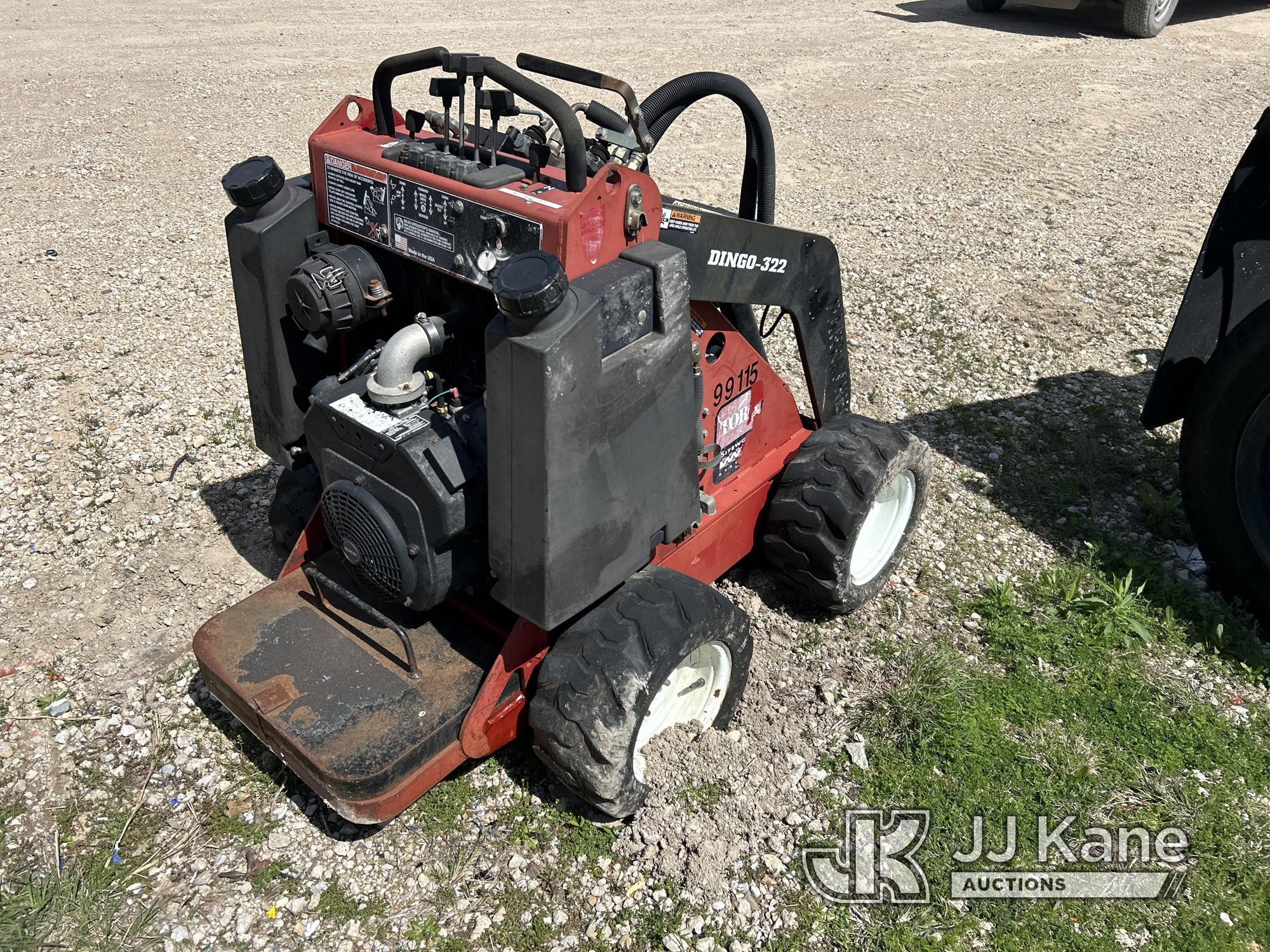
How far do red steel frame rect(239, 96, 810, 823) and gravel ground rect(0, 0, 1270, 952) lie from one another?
16.0 inches

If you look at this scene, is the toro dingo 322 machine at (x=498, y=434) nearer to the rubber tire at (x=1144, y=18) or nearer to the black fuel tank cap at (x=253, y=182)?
the black fuel tank cap at (x=253, y=182)

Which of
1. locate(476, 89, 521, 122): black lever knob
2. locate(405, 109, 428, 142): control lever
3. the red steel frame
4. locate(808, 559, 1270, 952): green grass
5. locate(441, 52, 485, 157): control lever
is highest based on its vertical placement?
locate(441, 52, 485, 157): control lever

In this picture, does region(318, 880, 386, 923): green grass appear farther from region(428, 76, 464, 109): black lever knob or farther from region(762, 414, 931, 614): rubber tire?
region(428, 76, 464, 109): black lever knob

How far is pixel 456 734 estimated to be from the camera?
3.05 meters

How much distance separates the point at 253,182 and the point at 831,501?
2235 mm

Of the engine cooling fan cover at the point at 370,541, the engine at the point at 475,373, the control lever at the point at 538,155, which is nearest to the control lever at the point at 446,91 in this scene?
the engine at the point at 475,373

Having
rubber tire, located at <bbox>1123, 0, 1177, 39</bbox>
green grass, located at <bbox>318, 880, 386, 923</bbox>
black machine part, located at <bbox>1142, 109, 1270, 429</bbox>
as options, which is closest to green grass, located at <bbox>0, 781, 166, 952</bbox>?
green grass, located at <bbox>318, 880, 386, 923</bbox>

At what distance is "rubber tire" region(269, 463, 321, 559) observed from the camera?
3861 millimetres

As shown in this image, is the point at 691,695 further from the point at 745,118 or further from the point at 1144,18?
the point at 1144,18

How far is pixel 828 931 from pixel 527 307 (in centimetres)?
206

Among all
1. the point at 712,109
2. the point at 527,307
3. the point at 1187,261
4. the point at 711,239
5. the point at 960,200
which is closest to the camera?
the point at 527,307

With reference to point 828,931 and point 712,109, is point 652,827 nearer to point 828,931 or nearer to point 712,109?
point 828,931

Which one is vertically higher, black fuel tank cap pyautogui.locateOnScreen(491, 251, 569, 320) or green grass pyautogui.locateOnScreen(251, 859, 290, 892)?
black fuel tank cap pyautogui.locateOnScreen(491, 251, 569, 320)

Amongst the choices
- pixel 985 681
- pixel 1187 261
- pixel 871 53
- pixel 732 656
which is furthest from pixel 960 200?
pixel 732 656
